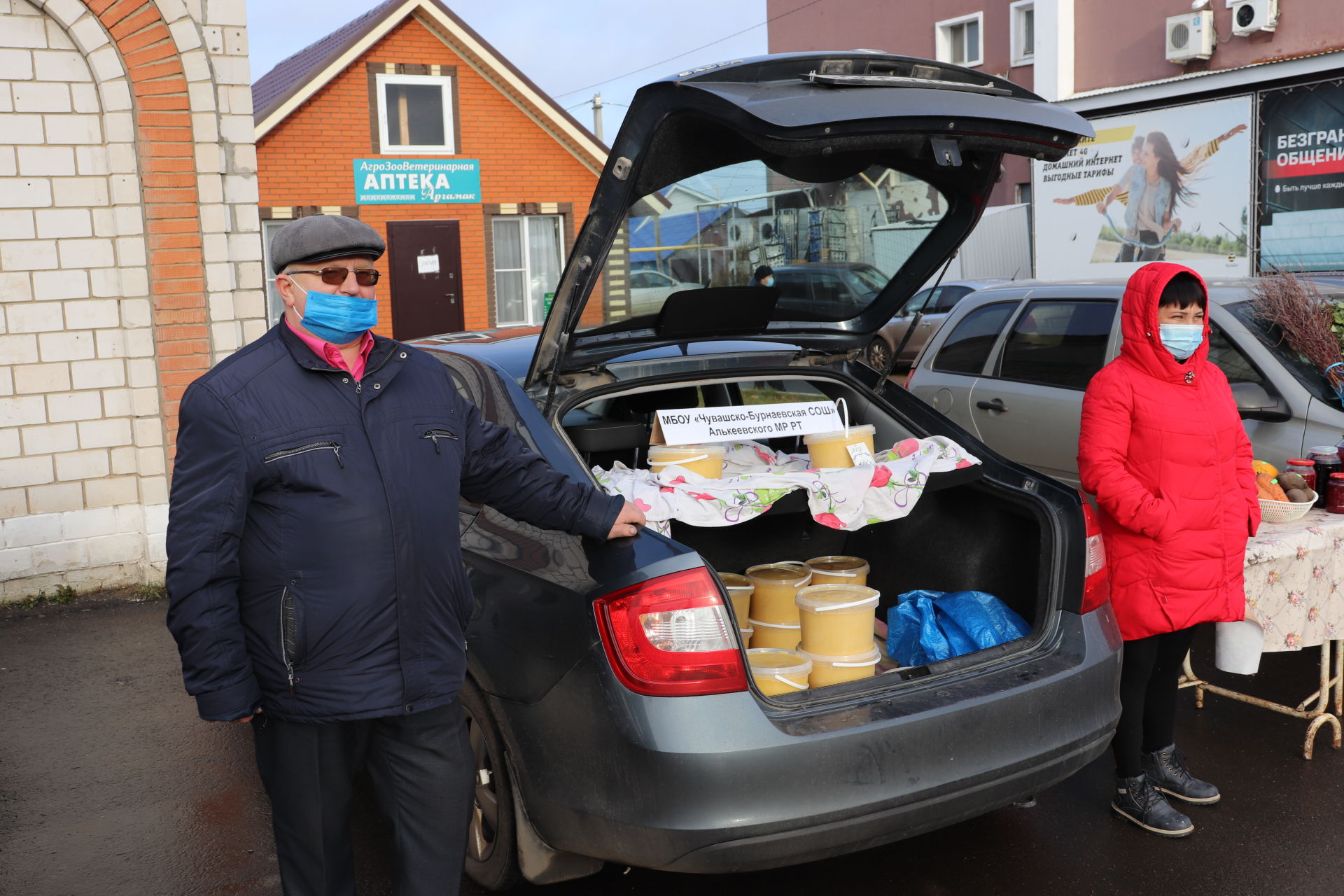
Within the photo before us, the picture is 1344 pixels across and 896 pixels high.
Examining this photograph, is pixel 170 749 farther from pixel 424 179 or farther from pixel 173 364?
pixel 424 179

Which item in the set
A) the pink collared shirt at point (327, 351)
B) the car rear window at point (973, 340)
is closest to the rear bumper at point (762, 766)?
the pink collared shirt at point (327, 351)

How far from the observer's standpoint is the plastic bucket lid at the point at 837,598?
342 cm

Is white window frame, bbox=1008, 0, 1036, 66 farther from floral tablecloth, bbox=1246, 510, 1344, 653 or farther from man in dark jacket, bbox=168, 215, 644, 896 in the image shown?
man in dark jacket, bbox=168, 215, 644, 896

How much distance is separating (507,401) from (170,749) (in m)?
2.26

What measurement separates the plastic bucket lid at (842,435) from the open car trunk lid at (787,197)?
0.45m

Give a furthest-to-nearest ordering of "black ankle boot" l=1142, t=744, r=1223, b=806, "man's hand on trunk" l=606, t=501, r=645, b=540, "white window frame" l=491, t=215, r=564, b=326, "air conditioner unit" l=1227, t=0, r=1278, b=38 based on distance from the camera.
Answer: "white window frame" l=491, t=215, r=564, b=326
"air conditioner unit" l=1227, t=0, r=1278, b=38
"black ankle boot" l=1142, t=744, r=1223, b=806
"man's hand on trunk" l=606, t=501, r=645, b=540

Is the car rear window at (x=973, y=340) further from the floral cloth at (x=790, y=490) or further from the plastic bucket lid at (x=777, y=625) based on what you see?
the plastic bucket lid at (x=777, y=625)

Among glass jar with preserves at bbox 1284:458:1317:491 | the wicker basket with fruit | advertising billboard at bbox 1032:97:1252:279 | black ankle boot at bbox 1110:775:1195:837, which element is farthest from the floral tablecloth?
advertising billboard at bbox 1032:97:1252:279

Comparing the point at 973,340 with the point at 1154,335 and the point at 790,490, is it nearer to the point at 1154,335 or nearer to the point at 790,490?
the point at 1154,335

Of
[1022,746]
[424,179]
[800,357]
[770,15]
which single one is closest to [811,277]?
[800,357]

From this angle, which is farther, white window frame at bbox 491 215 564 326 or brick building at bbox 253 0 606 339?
white window frame at bbox 491 215 564 326

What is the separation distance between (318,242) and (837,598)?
73.2 inches

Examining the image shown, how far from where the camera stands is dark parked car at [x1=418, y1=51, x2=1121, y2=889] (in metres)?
2.72

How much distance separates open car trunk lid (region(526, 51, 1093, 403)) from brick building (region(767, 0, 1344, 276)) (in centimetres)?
984
